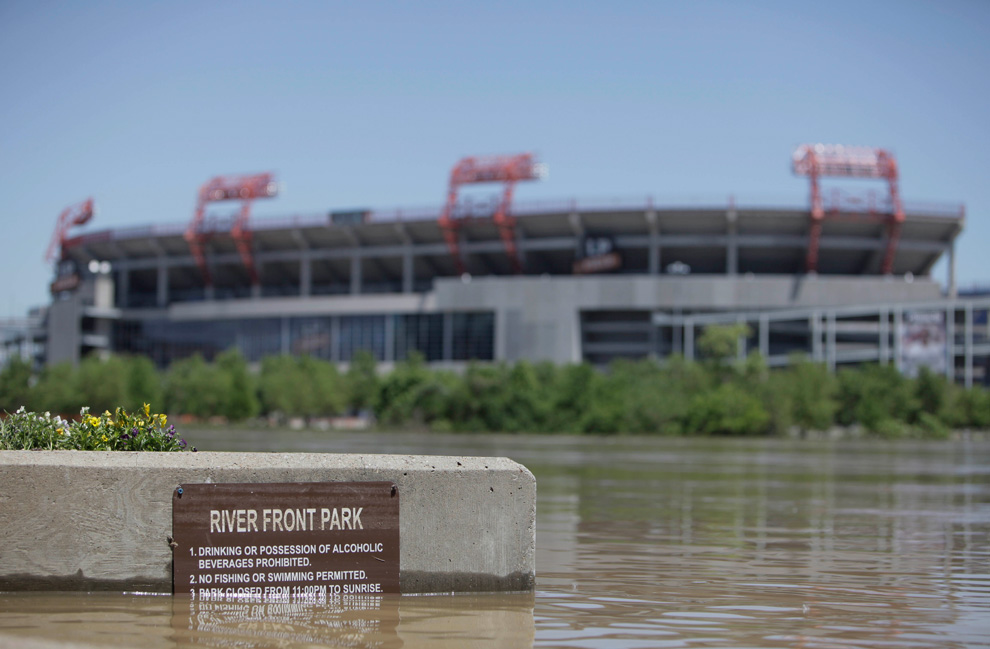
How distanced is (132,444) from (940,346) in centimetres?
8146

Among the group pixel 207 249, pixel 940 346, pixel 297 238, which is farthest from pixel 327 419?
pixel 940 346

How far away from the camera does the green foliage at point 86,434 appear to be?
9.14 meters

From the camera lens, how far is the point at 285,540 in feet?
27.1

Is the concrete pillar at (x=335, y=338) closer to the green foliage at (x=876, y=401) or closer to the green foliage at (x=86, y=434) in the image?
the green foliage at (x=876, y=401)

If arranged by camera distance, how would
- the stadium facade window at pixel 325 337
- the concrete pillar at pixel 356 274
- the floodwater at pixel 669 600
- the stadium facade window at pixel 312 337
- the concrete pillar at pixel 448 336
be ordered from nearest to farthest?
the floodwater at pixel 669 600, the stadium facade window at pixel 325 337, the concrete pillar at pixel 448 336, the stadium facade window at pixel 312 337, the concrete pillar at pixel 356 274

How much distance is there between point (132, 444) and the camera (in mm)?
9258

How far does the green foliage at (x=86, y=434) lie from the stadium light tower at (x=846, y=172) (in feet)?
287

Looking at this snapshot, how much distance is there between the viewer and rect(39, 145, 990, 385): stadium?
92812 mm

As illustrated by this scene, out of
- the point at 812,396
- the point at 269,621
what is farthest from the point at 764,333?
the point at 269,621

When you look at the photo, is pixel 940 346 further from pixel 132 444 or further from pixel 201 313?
pixel 132 444

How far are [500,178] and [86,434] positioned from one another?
90624 millimetres

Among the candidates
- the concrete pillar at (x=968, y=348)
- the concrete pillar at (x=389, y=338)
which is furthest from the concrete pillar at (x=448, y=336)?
the concrete pillar at (x=968, y=348)

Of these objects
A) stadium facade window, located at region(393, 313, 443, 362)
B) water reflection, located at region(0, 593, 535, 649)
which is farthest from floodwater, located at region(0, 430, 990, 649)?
stadium facade window, located at region(393, 313, 443, 362)

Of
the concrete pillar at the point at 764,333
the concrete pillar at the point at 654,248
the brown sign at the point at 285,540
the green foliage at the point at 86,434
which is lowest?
the brown sign at the point at 285,540
